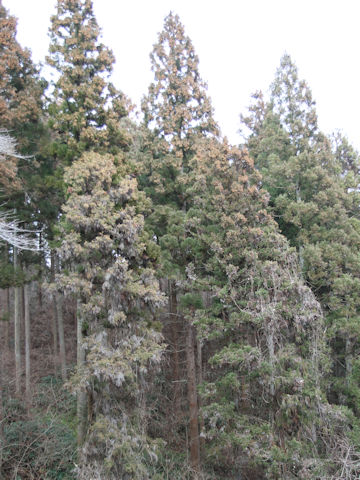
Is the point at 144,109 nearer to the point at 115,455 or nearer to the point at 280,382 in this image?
the point at 280,382

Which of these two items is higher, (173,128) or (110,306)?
(173,128)

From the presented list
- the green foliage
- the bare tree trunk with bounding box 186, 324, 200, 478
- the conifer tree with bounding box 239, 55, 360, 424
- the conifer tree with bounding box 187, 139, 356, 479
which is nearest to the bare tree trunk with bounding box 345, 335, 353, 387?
the conifer tree with bounding box 239, 55, 360, 424

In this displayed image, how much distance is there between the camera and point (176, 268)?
11.6 m

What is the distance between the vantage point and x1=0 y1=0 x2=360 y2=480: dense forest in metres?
8.68

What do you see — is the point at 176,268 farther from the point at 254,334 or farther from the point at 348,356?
the point at 348,356

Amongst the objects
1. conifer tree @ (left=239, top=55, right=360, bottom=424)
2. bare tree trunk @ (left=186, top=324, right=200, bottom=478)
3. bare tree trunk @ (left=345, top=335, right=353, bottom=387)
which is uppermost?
conifer tree @ (left=239, top=55, right=360, bottom=424)

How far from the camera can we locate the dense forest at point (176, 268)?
868 centimetres

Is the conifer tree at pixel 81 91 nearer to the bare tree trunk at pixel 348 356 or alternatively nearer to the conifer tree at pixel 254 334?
the conifer tree at pixel 254 334

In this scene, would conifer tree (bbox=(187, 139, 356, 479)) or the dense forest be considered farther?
conifer tree (bbox=(187, 139, 356, 479))

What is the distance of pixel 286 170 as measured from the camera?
12625 mm

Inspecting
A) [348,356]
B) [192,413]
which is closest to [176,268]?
[192,413]

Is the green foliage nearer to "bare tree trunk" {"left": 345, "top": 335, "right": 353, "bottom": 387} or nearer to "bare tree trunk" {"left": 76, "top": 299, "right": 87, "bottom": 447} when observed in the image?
"bare tree trunk" {"left": 76, "top": 299, "right": 87, "bottom": 447}

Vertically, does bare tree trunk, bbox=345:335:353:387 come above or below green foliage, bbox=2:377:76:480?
above

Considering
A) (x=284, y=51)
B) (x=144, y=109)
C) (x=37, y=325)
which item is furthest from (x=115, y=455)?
(x=37, y=325)
